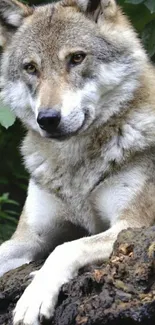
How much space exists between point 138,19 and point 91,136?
2007 mm

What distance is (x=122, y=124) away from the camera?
4.77 metres

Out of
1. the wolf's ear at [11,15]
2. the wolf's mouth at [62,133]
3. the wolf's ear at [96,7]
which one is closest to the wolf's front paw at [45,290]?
the wolf's mouth at [62,133]

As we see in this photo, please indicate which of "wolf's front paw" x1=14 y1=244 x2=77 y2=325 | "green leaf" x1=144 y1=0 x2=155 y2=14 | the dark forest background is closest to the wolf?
"wolf's front paw" x1=14 y1=244 x2=77 y2=325

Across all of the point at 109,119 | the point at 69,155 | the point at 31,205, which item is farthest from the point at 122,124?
the point at 31,205

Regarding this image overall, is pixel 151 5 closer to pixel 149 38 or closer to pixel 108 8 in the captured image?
pixel 149 38

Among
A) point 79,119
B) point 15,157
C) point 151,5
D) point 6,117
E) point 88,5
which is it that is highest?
point 88,5

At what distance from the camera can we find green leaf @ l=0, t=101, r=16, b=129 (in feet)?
14.6

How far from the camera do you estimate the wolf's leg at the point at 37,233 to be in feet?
16.1

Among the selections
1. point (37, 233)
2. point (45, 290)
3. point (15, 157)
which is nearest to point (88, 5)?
point (37, 233)

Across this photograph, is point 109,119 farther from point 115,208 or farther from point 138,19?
point 138,19

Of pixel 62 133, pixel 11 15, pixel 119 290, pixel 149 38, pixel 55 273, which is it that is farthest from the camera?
pixel 149 38

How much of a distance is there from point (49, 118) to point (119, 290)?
4.40 feet

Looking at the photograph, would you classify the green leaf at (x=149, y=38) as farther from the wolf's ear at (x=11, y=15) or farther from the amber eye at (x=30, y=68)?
the amber eye at (x=30, y=68)

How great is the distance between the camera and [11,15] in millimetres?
5113
